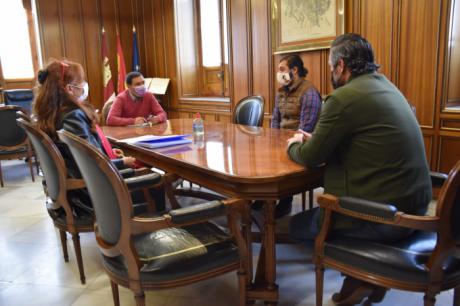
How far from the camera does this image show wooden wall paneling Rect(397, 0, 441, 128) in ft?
9.84

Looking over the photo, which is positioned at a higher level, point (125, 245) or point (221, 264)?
point (125, 245)

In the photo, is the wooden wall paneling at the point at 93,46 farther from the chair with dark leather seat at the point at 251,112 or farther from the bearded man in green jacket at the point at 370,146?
the bearded man in green jacket at the point at 370,146

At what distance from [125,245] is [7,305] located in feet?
3.61

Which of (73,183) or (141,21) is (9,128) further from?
(141,21)

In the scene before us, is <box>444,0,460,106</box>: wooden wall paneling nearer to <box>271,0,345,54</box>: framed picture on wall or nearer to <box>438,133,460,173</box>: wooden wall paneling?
<box>438,133,460,173</box>: wooden wall paneling

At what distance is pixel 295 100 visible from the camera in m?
3.09

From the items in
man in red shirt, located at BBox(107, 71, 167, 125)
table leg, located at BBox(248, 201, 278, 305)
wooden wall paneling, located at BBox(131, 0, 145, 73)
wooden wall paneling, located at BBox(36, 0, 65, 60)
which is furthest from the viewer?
wooden wall paneling, located at BBox(131, 0, 145, 73)

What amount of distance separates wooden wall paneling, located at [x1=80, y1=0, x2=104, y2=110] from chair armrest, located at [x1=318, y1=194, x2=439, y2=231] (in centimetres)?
582

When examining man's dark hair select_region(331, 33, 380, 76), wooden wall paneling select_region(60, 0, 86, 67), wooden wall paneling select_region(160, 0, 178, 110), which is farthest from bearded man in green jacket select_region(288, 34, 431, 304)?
wooden wall paneling select_region(60, 0, 86, 67)

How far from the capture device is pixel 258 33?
4570 millimetres

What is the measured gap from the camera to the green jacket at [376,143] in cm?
145

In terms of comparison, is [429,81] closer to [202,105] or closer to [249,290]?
[249,290]

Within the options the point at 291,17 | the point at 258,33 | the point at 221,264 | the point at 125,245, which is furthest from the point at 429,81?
the point at 125,245

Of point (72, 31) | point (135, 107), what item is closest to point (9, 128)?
point (135, 107)
